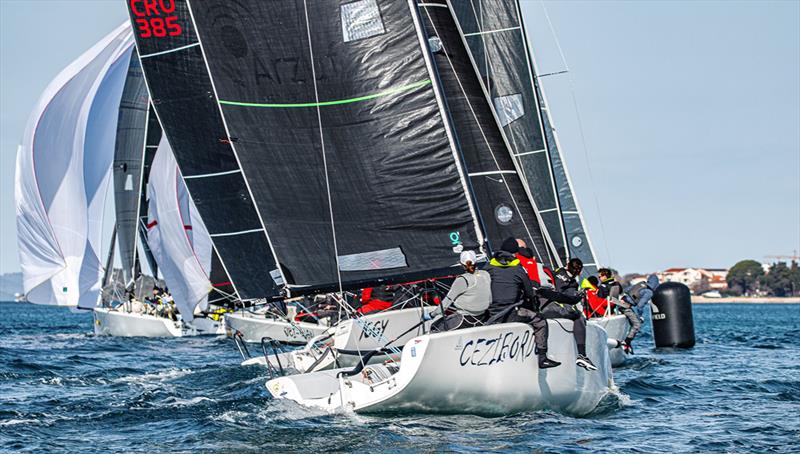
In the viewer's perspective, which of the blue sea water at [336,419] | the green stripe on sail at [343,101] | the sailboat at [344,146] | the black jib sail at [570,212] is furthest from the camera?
the black jib sail at [570,212]

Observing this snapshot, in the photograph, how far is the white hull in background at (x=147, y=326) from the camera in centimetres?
3072

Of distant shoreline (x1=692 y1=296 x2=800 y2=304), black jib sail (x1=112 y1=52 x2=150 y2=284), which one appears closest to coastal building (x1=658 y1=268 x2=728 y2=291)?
distant shoreline (x1=692 y1=296 x2=800 y2=304)

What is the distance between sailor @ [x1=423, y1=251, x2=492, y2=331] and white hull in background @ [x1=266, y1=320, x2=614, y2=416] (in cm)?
50

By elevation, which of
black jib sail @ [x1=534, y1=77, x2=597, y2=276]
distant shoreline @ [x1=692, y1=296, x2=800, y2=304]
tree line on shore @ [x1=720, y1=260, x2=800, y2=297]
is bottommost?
distant shoreline @ [x1=692, y1=296, x2=800, y2=304]

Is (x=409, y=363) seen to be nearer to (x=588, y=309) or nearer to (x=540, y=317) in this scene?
(x=540, y=317)

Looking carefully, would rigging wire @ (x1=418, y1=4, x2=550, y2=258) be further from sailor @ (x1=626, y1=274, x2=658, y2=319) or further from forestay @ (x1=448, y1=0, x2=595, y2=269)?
forestay @ (x1=448, y1=0, x2=595, y2=269)

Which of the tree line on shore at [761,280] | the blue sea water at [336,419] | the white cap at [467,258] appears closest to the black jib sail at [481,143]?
the blue sea water at [336,419]

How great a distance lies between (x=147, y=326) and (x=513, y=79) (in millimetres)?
13765

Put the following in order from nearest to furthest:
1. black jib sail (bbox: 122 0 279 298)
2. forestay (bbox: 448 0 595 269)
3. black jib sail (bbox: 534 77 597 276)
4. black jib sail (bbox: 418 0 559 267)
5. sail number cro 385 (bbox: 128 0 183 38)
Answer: black jib sail (bbox: 418 0 559 267) < black jib sail (bbox: 122 0 279 298) < sail number cro 385 (bbox: 128 0 183 38) < forestay (bbox: 448 0 595 269) < black jib sail (bbox: 534 77 597 276)

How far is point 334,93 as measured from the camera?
13.2m

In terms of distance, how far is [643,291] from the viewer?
21.8 metres

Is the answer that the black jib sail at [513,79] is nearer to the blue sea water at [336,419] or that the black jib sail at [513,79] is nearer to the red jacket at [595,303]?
the red jacket at [595,303]

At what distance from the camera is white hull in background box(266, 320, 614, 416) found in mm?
10242

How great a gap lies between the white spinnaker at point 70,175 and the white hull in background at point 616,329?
668 inches
